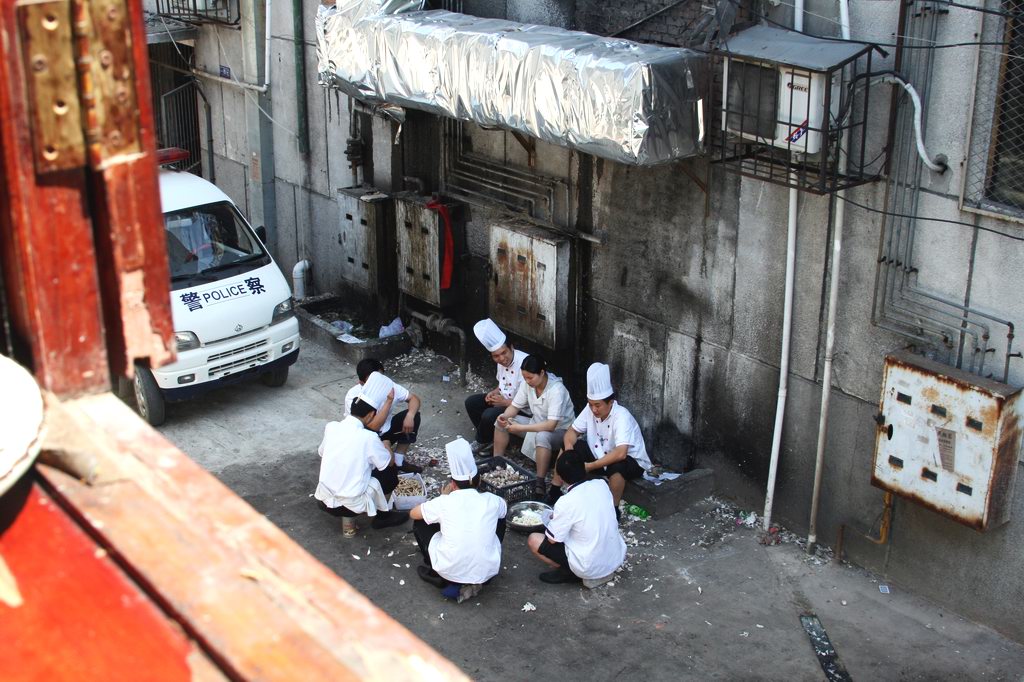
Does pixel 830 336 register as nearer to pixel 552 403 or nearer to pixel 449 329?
pixel 552 403

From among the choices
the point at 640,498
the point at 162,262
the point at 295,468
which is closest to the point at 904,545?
the point at 640,498

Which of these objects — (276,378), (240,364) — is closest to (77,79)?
(240,364)

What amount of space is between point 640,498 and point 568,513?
4.86 ft

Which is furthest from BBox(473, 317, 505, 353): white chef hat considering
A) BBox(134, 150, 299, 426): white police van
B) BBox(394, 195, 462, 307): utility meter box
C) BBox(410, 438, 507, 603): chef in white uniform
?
BBox(134, 150, 299, 426): white police van

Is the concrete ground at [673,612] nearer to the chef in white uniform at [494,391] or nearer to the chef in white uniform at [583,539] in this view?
the chef in white uniform at [583,539]

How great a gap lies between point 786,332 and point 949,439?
4.95 ft

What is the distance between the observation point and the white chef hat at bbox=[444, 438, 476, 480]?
26.8 feet

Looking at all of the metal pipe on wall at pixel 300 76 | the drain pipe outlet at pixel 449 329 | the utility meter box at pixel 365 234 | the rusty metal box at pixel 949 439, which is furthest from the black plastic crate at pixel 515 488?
the metal pipe on wall at pixel 300 76

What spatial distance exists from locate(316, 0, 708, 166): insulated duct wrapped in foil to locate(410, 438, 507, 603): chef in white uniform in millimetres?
2485

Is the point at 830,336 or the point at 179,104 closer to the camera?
the point at 830,336

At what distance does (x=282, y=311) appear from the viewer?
11.4m

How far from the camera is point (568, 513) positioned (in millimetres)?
8055

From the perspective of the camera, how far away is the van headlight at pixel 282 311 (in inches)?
447

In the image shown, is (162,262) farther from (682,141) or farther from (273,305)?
(273,305)
